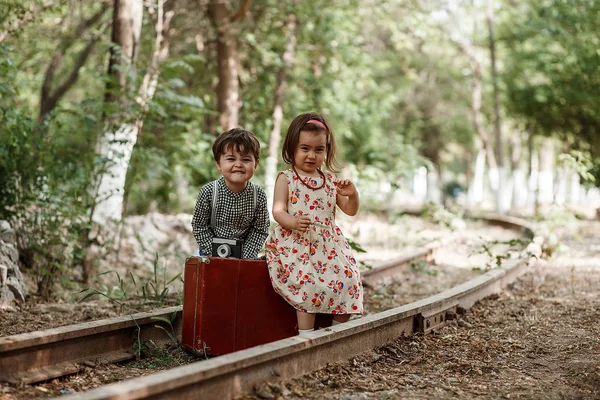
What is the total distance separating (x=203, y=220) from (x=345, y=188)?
97 centimetres

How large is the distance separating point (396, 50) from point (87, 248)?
22207 mm

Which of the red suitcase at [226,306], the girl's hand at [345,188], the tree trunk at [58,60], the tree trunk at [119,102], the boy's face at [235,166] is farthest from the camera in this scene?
the tree trunk at [58,60]

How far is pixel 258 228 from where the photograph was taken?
179 inches

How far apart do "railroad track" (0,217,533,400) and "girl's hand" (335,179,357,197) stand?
85 cm

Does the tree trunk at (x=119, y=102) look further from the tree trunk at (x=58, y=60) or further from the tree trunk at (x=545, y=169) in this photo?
the tree trunk at (x=545, y=169)

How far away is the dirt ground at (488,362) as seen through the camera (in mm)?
3592

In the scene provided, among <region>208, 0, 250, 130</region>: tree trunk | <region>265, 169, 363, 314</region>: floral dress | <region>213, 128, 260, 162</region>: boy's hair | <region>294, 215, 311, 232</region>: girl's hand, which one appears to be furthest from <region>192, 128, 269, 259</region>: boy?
<region>208, 0, 250, 130</region>: tree trunk

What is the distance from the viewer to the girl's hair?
4.33 m

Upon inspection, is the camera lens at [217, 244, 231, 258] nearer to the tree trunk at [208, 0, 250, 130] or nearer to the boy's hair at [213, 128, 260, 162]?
the boy's hair at [213, 128, 260, 162]

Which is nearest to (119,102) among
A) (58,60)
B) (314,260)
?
(314,260)

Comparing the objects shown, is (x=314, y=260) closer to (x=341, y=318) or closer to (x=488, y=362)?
(x=341, y=318)

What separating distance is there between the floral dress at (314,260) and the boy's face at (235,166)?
26 cm

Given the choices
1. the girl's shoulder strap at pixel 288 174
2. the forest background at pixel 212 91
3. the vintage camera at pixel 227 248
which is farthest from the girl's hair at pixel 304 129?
the forest background at pixel 212 91

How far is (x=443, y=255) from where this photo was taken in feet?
35.5
